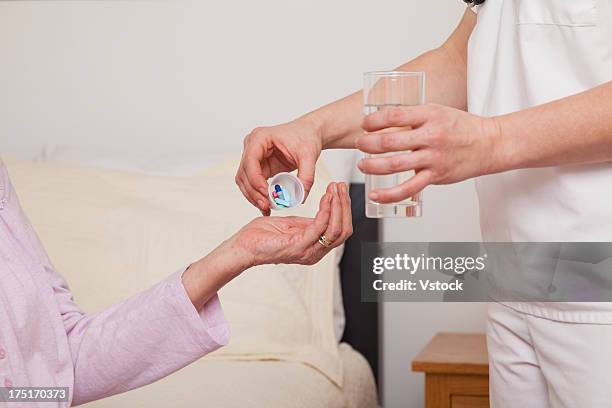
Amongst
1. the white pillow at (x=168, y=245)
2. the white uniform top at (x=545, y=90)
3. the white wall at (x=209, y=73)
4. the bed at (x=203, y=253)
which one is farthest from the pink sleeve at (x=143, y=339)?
the white wall at (x=209, y=73)

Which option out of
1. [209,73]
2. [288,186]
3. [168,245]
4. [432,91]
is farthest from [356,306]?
[288,186]

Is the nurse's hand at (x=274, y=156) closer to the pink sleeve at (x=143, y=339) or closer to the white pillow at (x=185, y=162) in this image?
the pink sleeve at (x=143, y=339)

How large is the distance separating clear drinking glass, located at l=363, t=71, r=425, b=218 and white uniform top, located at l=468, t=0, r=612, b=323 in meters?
0.19

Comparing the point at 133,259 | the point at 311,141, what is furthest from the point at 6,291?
the point at 133,259

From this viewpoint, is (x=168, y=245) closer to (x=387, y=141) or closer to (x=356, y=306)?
(x=356, y=306)

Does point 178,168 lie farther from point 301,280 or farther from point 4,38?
point 4,38

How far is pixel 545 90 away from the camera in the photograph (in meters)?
1.19

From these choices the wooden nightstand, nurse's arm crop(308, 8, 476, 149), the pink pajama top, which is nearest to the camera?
the pink pajama top

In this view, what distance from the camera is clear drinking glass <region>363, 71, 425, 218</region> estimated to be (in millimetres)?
1077

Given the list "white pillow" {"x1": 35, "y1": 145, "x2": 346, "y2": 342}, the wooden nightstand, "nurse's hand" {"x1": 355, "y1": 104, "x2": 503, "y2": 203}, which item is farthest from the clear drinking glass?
"white pillow" {"x1": 35, "y1": 145, "x2": 346, "y2": 342}

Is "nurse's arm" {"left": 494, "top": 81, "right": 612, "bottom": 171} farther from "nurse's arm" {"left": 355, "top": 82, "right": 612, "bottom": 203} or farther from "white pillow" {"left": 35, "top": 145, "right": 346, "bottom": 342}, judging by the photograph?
"white pillow" {"left": 35, "top": 145, "right": 346, "bottom": 342}

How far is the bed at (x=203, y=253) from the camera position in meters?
2.13

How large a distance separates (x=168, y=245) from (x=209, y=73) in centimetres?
65

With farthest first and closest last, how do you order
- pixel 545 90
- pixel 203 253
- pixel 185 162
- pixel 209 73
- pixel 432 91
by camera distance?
pixel 209 73 < pixel 185 162 < pixel 203 253 < pixel 432 91 < pixel 545 90
